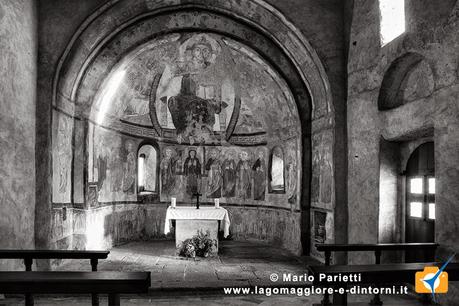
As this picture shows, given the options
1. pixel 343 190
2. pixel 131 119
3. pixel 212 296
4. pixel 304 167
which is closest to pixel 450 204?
pixel 343 190

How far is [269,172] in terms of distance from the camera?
15.3 metres

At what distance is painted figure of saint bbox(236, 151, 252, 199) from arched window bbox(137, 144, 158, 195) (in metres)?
3.36

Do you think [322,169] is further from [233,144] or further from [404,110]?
[233,144]

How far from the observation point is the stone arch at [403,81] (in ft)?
24.2

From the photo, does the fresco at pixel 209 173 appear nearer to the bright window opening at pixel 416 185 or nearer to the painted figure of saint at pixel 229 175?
the painted figure of saint at pixel 229 175

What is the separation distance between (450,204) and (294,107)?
670 centimetres

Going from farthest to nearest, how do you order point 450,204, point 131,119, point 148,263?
point 131,119 → point 148,263 → point 450,204

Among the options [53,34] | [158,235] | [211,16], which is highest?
[211,16]

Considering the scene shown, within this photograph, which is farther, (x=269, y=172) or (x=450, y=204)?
(x=269, y=172)

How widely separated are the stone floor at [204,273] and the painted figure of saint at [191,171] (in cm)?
295


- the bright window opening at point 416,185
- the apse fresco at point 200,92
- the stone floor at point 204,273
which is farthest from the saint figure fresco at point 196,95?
the bright window opening at point 416,185

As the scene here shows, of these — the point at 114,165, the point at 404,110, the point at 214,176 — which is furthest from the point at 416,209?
the point at 114,165

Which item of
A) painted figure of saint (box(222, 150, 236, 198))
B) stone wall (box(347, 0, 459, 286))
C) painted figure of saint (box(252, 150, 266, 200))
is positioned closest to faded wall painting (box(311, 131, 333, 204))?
stone wall (box(347, 0, 459, 286))

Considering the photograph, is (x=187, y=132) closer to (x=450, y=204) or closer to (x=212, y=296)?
(x=212, y=296)
